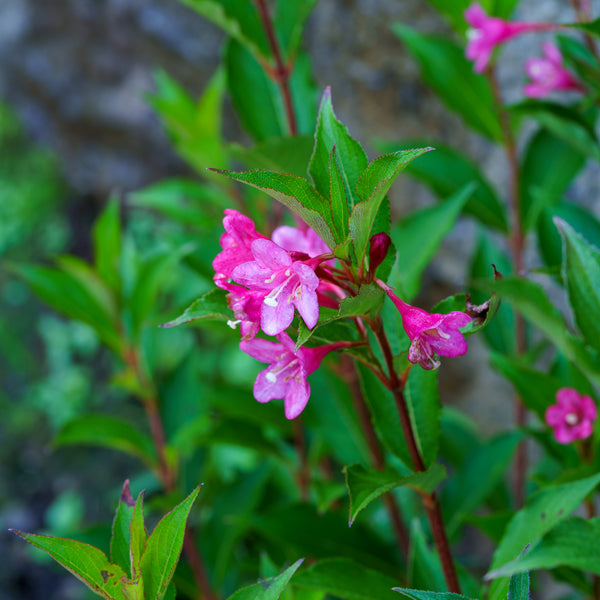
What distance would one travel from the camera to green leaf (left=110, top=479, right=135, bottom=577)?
0.63 meters

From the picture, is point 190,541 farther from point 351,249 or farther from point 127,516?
point 351,249

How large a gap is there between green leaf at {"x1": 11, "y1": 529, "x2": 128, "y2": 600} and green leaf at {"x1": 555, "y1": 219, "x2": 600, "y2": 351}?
56 centimetres

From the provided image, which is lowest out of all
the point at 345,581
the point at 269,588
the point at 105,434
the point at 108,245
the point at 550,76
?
the point at 105,434

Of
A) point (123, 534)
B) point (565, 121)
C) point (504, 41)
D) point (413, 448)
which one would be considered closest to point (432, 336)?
point (413, 448)

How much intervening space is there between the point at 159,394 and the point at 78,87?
2.24 meters

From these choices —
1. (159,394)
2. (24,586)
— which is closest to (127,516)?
(159,394)

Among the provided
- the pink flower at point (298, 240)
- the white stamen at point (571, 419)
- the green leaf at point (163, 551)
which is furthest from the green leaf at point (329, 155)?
the white stamen at point (571, 419)

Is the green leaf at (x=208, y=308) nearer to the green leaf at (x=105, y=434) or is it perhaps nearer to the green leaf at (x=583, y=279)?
the green leaf at (x=583, y=279)

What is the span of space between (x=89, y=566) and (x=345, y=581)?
30cm

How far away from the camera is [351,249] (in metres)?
0.57

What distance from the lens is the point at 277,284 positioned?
1.81 feet

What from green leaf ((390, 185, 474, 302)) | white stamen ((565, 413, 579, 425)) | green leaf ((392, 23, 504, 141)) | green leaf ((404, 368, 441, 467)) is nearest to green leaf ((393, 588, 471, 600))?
green leaf ((404, 368, 441, 467))

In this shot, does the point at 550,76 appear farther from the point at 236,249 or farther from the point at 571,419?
the point at 236,249

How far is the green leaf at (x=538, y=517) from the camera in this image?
24.5 inches
